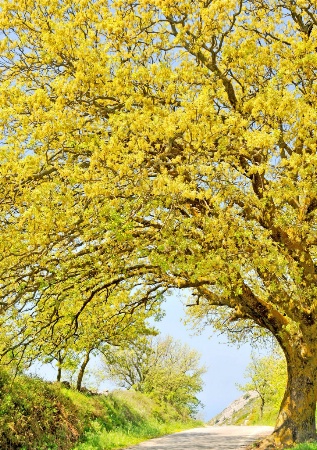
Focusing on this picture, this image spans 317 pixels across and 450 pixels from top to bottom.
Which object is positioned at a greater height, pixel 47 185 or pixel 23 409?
pixel 47 185

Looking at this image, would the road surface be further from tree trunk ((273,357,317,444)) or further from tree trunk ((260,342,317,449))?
tree trunk ((273,357,317,444))

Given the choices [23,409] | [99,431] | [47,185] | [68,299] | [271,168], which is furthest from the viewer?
[99,431]

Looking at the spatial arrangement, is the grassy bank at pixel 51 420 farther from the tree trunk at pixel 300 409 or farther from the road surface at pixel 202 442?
the tree trunk at pixel 300 409

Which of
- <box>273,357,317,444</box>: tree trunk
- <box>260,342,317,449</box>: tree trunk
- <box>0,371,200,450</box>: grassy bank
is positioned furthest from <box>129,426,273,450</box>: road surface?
<box>273,357,317,444</box>: tree trunk

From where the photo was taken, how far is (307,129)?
12.4 meters

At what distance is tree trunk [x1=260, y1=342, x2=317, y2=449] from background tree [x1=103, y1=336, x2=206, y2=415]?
103 ft

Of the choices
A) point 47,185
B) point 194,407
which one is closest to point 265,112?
point 47,185

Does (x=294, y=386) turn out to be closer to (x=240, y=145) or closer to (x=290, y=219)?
(x=290, y=219)

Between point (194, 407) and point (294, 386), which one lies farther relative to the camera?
point (194, 407)

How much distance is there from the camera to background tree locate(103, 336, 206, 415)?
48844mm

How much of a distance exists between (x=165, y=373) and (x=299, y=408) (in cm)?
3686

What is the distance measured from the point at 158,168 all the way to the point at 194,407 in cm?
4954

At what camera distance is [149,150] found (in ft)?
39.1

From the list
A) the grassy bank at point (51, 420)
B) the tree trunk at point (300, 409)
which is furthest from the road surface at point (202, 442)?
the tree trunk at point (300, 409)
